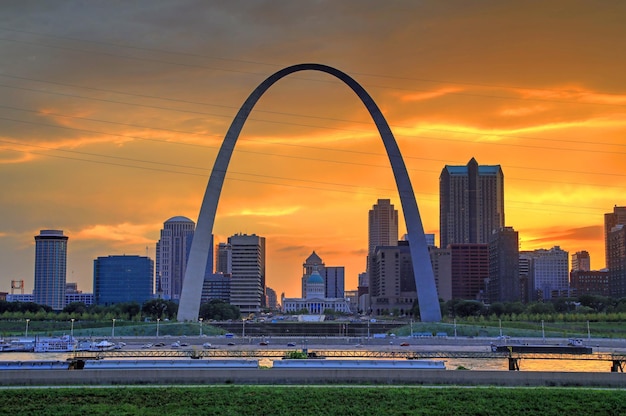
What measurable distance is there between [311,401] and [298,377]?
Answer: 393 cm

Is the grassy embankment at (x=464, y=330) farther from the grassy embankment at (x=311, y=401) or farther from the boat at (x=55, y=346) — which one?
the grassy embankment at (x=311, y=401)

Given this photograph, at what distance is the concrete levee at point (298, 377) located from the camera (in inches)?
1511

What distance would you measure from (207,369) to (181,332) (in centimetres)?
5367

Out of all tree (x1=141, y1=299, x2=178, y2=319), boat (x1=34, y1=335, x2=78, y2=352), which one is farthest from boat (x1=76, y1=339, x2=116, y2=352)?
tree (x1=141, y1=299, x2=178, y2=319)

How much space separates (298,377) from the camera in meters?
38.9

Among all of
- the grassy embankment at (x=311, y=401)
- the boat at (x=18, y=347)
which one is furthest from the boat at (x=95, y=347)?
the grassy embankment at (x=311, y=401)

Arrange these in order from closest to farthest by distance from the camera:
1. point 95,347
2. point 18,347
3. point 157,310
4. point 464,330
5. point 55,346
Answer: point 95,347
point 55,346
point 18,347
point 464,330
point 157,310

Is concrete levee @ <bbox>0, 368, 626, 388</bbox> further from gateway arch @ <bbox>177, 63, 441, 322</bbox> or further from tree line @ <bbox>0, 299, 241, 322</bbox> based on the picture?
tree line @ <bbox>0, 299, 241, 322</bbox>

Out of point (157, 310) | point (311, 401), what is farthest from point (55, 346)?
point (157, 310)

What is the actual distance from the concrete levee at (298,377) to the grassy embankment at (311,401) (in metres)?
1.75

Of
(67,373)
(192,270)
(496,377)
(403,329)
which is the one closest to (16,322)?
(192,270)

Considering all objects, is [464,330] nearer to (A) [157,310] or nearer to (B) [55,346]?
(B) [55,346]

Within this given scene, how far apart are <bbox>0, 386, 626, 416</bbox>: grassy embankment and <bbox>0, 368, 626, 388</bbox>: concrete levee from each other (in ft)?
5.75

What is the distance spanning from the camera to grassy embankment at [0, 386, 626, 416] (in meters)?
34.1
